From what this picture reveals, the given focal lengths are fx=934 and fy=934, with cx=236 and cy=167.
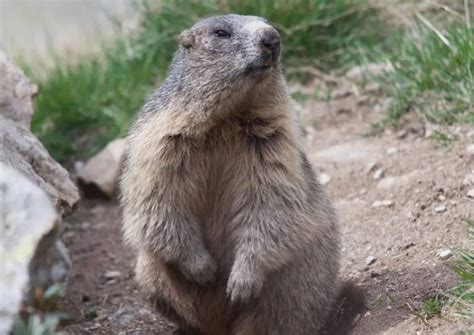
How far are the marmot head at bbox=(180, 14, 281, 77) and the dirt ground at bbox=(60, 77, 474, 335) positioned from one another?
51.4 inches

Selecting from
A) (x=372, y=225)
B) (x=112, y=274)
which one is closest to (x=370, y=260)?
(x=372, y=225)

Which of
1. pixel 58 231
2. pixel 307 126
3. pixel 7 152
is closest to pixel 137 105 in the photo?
pixel 307 126

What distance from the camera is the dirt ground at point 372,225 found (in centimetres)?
464

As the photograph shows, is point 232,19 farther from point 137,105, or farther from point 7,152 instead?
point 137,105

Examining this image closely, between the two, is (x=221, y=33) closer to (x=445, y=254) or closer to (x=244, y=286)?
(x=244, y=286)

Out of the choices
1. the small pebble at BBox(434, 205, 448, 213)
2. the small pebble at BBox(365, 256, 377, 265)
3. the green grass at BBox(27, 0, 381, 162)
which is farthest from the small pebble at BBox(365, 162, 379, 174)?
the green grass at BBox(27, 0, 381, 162)

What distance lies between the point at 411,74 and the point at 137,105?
2.23m

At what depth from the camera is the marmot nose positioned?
4.26 meters

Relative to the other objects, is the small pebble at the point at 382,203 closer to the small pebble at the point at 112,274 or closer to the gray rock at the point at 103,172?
the small pebble at the point at 112,274

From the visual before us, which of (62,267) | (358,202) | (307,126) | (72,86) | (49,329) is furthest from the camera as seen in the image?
(72,86)

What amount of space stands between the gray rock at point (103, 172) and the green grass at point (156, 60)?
1.42ft

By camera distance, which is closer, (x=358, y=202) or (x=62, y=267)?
(x=62, y=267)

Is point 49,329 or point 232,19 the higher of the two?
point 232,19

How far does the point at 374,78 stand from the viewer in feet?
22.1
